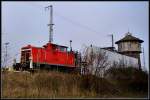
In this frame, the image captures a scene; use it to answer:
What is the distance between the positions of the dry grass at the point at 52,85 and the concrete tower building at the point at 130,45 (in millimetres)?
32862

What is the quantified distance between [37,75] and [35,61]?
5.91 meters

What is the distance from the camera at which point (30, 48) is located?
1185 inches

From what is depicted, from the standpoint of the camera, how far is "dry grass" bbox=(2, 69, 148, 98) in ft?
66.9

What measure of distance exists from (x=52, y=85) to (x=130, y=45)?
38915 millimetres

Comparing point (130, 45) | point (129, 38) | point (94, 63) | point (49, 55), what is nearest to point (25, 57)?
point (49, 55)

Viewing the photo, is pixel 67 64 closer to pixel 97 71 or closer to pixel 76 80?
pixel 97 71

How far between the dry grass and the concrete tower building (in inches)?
1294

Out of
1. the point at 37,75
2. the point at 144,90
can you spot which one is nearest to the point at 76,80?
the point at 37,75

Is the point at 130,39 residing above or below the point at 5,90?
above

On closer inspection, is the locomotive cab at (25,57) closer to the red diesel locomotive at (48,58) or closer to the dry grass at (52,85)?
the red diesel locomotive at (48,58)

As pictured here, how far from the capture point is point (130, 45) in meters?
59.8

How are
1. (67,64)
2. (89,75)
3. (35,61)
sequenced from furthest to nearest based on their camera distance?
(67,64)
(35,61)
(89,75)

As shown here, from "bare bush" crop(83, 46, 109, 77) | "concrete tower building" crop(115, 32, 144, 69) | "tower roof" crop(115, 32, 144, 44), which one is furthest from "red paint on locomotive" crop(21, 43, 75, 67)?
"tower roof" crop(115, 32, 144, 44)

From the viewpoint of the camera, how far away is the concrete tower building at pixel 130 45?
58991 millimetres
